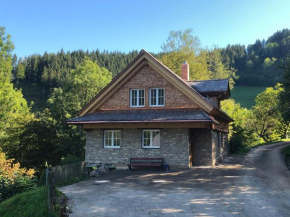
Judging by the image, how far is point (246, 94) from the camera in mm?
92188

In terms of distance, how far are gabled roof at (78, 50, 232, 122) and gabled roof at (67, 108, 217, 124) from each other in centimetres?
76

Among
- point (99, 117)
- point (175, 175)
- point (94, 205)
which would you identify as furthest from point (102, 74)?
point (94, 205)

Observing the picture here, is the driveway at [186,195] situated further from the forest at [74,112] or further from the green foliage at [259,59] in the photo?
the green foliage at [259,59]

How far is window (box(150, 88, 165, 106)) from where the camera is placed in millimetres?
19730

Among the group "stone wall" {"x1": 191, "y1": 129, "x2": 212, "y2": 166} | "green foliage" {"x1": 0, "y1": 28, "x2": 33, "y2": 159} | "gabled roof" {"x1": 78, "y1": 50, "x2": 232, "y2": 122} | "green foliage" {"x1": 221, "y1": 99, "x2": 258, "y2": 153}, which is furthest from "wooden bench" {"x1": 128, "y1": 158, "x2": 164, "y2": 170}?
"green foliage" {"x1": 221, "y1": 99, "x2": 258, "y2": 153}

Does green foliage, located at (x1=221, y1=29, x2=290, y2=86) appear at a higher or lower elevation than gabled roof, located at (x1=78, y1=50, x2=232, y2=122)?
higher

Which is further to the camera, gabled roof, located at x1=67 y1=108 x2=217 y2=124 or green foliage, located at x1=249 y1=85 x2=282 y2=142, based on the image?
green foliage, located at x1=249 y1=85 x2=282 y2=142

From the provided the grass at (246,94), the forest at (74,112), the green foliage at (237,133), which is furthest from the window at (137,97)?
the grass at (246,94)

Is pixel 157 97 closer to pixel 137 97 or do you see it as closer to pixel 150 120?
pixel 137 97

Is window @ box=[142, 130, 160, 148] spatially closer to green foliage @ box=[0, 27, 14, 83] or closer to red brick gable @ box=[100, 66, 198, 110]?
red brick gable @ box=[100, 66, 198, 110]

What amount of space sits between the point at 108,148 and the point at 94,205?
10050 mm

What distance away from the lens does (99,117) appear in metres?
19.3

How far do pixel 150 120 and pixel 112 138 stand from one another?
12.2 ft

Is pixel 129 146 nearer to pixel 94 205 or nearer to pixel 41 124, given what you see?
pixel 94 205
